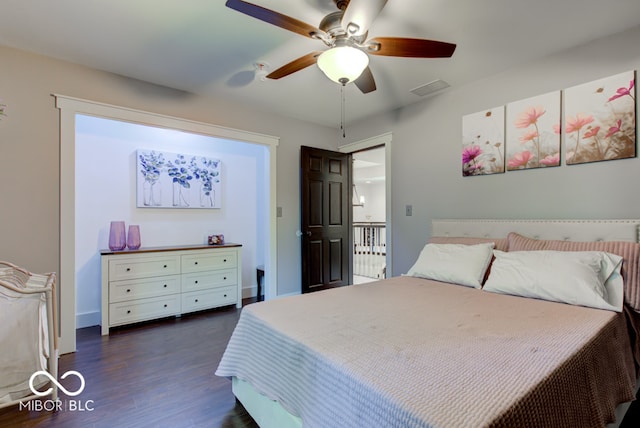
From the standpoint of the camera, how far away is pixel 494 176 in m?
2.88

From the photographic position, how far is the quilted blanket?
90cm

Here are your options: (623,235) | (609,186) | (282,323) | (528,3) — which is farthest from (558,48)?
(282,323)

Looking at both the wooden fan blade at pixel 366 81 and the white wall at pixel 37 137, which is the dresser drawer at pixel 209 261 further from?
the wooden fan blade at pixel 366 81

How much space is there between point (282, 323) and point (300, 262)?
8.51ft

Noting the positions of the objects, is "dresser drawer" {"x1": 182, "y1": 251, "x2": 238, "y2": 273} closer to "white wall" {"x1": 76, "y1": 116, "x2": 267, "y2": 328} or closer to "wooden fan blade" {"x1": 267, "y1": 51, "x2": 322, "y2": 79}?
"white wall" {"x1": 76, "y1": 116, "x2": 267, "y2": 328}

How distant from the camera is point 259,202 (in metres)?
4.62

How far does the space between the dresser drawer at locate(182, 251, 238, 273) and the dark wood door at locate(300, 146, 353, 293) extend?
951 millimetres

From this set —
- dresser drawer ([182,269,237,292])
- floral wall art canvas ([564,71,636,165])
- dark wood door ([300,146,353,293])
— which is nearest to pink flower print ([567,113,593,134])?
floral wall art canvas ([564,71,636,165])

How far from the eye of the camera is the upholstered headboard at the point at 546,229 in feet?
6.90

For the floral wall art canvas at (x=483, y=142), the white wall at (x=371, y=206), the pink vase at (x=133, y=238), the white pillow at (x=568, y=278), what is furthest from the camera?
the white wall at (x=371, y=206)

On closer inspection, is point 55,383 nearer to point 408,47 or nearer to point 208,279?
point 208,279

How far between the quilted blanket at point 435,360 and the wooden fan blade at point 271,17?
62.9 inches

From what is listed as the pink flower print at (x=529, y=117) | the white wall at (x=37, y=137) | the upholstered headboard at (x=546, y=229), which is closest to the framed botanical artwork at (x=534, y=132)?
the pink flower print at (x=529, y=117)

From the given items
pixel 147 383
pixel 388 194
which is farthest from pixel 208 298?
pixel 388 194
